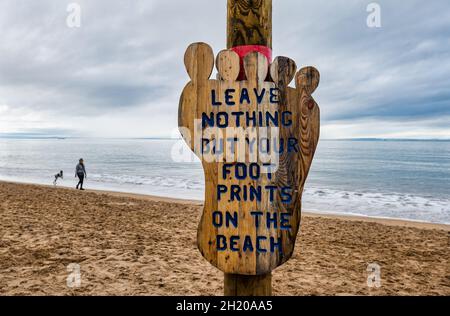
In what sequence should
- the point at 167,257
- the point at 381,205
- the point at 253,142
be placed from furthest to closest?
the point at 381,205 → the point at 167,257 → the point at 253,142

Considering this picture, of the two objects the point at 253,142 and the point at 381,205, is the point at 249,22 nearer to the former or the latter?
the point at 253,142

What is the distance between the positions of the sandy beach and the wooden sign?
3.14 meters

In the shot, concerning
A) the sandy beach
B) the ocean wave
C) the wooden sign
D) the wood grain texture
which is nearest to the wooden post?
the wood grain texture

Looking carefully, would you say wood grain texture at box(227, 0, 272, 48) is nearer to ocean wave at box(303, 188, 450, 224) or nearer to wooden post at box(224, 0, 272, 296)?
wooden post at box(224, 0, 272, 296)

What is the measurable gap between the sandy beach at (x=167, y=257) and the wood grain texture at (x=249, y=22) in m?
3.86

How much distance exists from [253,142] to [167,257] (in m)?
4.95

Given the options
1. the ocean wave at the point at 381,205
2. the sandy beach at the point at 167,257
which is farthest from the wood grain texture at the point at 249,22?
the ocean wave at the point at 381,205

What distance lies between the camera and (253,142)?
1.90 metres

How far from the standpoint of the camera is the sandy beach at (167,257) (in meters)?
4.85

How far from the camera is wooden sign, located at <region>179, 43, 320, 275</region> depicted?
191 cm

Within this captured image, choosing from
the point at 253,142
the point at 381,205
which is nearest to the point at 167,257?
the point at 253,142

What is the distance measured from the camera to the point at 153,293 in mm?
4559

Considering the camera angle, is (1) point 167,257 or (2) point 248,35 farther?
(1) point 167,257

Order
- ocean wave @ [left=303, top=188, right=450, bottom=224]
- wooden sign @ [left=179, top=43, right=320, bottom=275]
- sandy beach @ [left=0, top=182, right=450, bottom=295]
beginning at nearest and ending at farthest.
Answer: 1. wooden sign @ [left=179, top=43, right=320, bottom=275]
2. sandy beach @ [left=0, top=182, right=450, bottom=295]
3. ocean wave @ [left=303, top=188, right=450, bottom=224]
